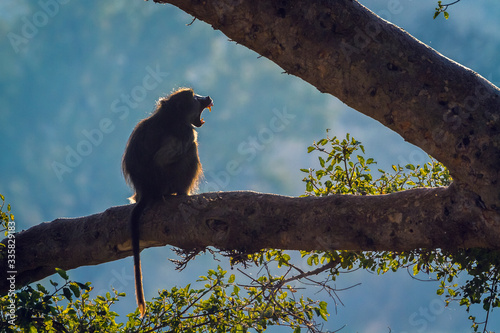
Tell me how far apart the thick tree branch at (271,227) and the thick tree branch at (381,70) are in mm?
303

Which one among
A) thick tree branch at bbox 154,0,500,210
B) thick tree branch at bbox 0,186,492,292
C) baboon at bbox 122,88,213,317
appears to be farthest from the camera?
baboon at bbox 122,88,213,317

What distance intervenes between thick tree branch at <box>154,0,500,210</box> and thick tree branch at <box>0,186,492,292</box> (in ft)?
0.99

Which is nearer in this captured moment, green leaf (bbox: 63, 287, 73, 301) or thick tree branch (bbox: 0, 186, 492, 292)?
thick tree branch (bbox: 0, 186, 492, 292)

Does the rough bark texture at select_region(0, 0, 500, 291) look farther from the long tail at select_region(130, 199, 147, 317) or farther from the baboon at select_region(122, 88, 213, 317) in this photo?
the baboon at select_region(122, 88, 213, 317)

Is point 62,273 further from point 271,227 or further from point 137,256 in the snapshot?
point 271,227

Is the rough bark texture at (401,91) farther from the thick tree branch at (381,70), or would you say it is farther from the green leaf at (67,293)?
the green leaf at (67,293)

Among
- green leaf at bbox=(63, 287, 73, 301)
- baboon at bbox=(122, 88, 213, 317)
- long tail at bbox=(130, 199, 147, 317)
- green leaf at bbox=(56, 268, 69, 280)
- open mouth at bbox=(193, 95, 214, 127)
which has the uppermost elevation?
open mouth at bbox=(193, 95, 214, 127)

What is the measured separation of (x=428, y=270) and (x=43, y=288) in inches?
134

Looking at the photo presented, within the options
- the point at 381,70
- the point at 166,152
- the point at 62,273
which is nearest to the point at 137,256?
the point at 62,273

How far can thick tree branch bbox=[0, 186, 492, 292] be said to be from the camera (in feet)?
12.4

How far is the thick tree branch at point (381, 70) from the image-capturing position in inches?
136

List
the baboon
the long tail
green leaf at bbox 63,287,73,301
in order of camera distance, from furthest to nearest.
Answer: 1. the baboon
2. the long tail
3. green leaf at bbox 63,287,73,301

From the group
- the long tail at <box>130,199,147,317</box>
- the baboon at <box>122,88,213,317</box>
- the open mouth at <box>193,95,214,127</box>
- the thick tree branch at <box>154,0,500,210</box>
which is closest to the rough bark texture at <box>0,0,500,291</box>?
the thick tree branch at <box>154,0,500,210</box>

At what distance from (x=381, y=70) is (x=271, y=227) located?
1.57 m
